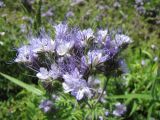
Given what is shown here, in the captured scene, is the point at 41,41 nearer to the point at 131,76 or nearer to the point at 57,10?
the point at 131,76

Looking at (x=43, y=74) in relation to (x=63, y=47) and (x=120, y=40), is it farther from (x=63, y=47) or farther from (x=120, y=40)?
(x=120, y=40)

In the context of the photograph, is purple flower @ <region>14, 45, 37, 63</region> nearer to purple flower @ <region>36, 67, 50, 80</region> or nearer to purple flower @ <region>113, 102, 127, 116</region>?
purple flower @ <region>36, 67, 50, 80</region>

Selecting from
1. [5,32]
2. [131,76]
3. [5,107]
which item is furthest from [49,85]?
[5,32]

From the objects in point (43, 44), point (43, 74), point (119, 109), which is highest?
point (43, 44)

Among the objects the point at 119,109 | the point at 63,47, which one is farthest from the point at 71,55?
the point at 119,109

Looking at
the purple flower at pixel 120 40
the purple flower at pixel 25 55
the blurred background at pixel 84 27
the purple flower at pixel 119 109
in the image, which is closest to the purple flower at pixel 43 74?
the purple flower at pixel 25 55

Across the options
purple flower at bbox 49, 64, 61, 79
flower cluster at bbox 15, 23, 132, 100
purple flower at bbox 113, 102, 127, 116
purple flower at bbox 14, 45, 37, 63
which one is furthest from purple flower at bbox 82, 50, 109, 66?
purple flower at bbox 113, 102, 127, 116
